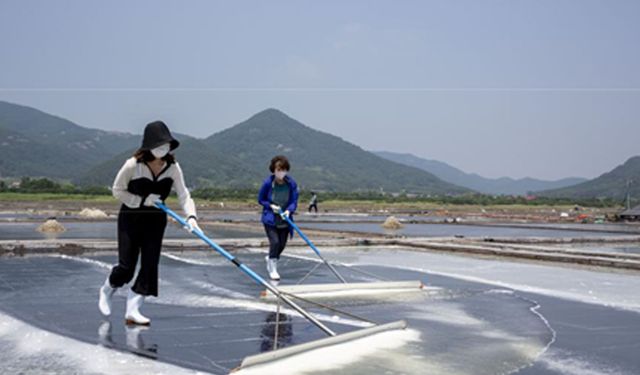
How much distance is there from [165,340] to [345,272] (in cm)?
595

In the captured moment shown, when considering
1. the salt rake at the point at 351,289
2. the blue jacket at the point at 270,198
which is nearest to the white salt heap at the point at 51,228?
A: the blue jacket at the point at 270,198

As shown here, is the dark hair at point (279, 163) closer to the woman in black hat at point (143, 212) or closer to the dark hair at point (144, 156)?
the woman in black hat at point (143, 212)

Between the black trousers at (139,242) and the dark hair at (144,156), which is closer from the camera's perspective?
the dark hair at (144,156)

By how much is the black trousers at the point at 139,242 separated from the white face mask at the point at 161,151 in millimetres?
518

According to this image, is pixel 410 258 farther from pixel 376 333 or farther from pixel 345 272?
pixel 376 333

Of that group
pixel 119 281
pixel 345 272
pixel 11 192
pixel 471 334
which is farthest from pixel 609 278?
pixel 11 192

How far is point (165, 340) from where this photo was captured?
636 cm

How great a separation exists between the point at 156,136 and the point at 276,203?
13.2ft

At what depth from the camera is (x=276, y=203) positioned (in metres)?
11.0

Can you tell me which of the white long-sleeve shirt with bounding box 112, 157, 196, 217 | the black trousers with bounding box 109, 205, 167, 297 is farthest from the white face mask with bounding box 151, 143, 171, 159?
the black trousers with bounding box 109, 205, 167, 297

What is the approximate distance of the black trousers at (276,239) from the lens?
1083 cm

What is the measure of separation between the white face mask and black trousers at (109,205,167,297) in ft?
1.70

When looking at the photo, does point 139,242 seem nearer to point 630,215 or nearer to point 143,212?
point 143,212

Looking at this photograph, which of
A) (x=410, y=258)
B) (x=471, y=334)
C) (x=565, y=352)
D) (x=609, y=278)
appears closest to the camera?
(x=565, y=352)
